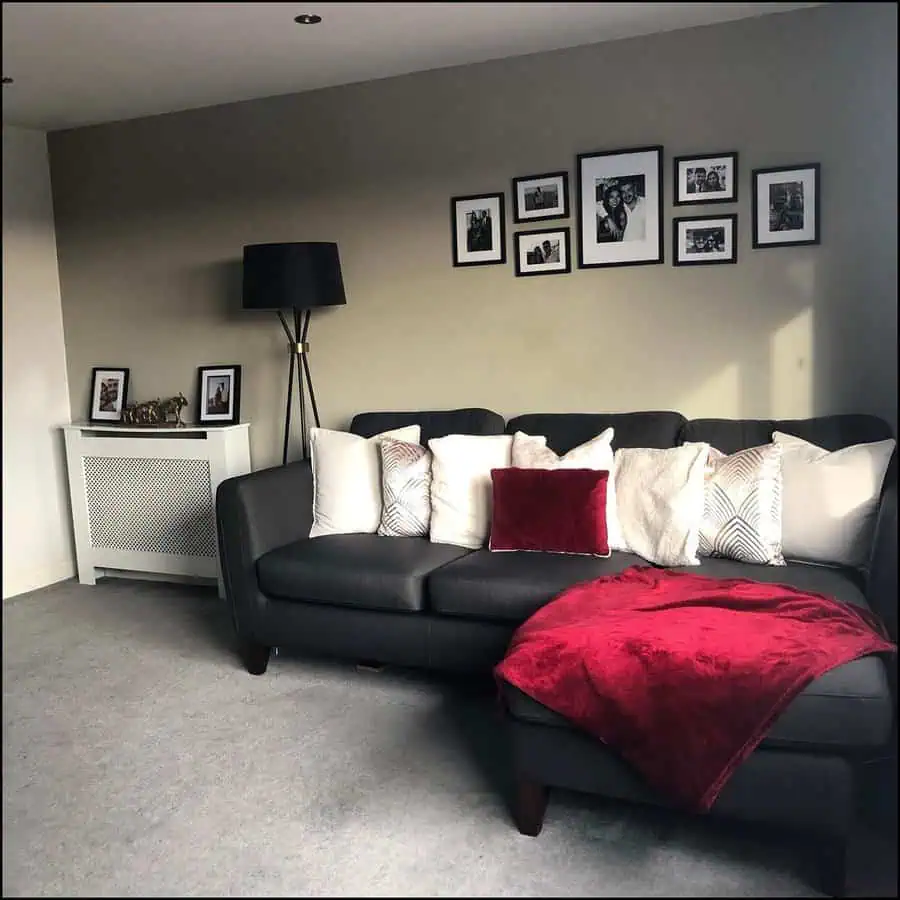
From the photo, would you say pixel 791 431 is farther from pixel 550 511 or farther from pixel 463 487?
pixel 463 487

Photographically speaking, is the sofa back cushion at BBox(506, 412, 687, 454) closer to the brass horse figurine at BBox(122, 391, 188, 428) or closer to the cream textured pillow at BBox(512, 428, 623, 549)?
the cream textured pillow at BBox(512, 428, 623, 549)

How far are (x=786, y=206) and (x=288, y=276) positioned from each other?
175 centimetres

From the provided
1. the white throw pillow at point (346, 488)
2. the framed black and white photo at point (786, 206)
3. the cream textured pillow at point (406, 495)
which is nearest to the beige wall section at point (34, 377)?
the white throw pillow at point (346, 488)

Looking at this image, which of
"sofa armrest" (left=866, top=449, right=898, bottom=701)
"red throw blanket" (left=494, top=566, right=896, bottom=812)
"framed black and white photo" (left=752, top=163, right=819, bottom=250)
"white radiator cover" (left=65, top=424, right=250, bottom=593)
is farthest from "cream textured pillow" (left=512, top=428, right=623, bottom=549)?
"white radiator cover" (left=65, top=424, right=250, bottom=593)

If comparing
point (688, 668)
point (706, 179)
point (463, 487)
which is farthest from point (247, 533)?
point (706, 179)

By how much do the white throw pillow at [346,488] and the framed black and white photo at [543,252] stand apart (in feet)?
2.87

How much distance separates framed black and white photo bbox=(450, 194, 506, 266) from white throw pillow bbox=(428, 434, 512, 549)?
30.5 inches

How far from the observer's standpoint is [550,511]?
2.74m

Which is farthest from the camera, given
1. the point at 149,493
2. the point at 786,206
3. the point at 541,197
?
the point at 149,493

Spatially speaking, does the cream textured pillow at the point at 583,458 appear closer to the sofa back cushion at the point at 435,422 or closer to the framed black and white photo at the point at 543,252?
the sofa back cushion at the point at 435,422

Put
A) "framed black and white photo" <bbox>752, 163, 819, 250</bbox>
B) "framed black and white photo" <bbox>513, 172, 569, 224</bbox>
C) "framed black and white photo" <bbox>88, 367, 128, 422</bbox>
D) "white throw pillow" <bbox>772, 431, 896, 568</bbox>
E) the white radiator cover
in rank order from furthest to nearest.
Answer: "framed black and white photo" <bbox>88, 367, 128, 422</bbox> < the white radiator cover < "framed black and white photo" <bbox>513, 172, 569, 224</bbox> < "framed black and white photo" <bbox>752, 163, 819, 250</bbox> < "white throw pillow" <bbox>772, 431, 896, 568</bbox>

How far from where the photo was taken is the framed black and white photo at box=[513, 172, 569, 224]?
322cm

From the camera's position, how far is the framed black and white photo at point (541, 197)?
322 cm

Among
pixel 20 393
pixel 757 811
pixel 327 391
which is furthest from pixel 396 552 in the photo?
pixel 20 393
